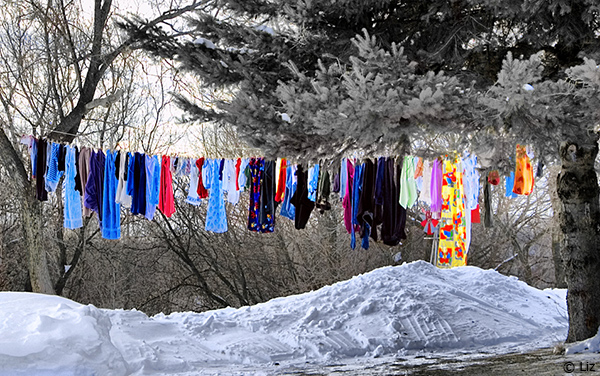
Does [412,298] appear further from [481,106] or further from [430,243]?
[430,243]

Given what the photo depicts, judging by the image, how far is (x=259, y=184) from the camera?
27.5ft

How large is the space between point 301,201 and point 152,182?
210 cm

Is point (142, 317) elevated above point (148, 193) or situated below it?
below

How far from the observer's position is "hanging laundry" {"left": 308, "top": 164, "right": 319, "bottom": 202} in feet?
26.7

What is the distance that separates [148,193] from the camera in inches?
323

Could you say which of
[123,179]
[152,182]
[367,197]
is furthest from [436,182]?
[123,179]

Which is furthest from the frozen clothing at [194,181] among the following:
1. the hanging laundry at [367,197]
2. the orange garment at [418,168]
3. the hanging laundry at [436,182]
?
the hanging laundry at [436,182]

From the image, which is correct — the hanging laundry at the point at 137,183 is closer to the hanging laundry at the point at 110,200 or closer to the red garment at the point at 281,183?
the hanging laundry at the point at 110,200

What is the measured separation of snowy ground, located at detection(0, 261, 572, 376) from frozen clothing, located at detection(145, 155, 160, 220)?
5.41ft

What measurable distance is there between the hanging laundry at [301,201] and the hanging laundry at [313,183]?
8 centimetres

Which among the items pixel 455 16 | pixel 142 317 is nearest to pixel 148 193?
pixel 142 317

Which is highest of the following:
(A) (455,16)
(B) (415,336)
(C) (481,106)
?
(A) (455,16)

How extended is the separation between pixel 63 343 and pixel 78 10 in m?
7.89

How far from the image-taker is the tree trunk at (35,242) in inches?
370
